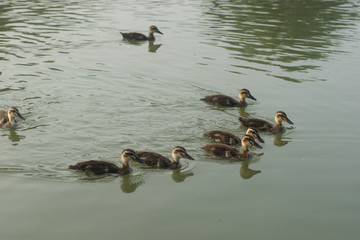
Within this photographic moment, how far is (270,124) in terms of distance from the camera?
10.1m

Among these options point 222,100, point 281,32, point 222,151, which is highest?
point 281,32

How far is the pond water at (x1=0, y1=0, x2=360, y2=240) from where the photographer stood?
6.77m

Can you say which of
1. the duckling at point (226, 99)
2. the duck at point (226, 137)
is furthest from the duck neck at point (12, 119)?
the duckling at point (226, 99)

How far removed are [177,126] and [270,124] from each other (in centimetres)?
164

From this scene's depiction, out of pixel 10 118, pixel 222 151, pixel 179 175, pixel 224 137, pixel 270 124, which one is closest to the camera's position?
pixel 179 175

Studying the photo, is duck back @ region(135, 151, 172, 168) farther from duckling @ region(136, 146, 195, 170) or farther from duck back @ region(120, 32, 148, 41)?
duck back @ region(120, 32, 148, 41)

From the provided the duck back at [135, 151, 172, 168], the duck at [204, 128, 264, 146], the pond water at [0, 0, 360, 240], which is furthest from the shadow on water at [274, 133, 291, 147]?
the duck back at [135, 151, 172, 168]

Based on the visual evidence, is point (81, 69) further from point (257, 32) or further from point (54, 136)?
point (257, 32)

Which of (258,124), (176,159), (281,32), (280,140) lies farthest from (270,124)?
(281,32)

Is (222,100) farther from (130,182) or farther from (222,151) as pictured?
(130,182)

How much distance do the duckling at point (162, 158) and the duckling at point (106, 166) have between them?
0.16 meters

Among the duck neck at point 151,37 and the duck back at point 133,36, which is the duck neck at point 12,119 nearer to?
the duck back at point 133,36

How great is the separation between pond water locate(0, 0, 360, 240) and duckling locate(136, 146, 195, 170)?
4.5 inches

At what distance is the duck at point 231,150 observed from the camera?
8727 millimetres
